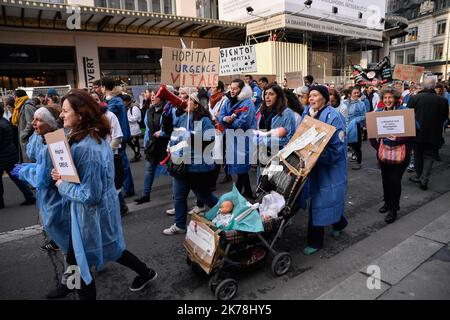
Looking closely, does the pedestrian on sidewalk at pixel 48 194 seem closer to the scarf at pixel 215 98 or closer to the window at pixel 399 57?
the scarf at pixel 215 98

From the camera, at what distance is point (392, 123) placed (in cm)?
441

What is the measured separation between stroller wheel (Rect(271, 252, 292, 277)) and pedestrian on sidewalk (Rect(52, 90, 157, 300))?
1.54 meters

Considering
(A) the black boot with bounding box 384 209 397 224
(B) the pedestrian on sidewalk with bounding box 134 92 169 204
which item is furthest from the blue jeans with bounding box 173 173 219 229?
(A) the black boot with bounding box 384 209 397 224

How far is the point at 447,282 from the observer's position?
3062mm

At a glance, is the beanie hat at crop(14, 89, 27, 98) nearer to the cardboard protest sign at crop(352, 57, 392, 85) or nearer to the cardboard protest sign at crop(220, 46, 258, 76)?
the cardboard protest sign at crop(220, 46, 258, 76)

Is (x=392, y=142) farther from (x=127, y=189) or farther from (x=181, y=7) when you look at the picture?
(x=181, y=7)

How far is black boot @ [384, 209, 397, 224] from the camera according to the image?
4.46 metres

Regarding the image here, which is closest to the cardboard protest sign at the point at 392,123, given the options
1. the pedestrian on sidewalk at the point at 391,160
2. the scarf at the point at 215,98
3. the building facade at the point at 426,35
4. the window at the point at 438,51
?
the pedestrian on sidewalk at the point at 391,160

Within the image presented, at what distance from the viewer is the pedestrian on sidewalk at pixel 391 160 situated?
4414mm

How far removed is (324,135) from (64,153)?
237 centimetres

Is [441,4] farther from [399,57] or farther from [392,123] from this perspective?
[392,123]

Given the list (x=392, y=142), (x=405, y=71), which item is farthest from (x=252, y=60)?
(x=392, y=142)

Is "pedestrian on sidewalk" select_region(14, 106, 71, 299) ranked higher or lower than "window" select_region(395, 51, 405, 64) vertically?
lower

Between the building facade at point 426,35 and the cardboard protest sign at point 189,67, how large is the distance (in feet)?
191
